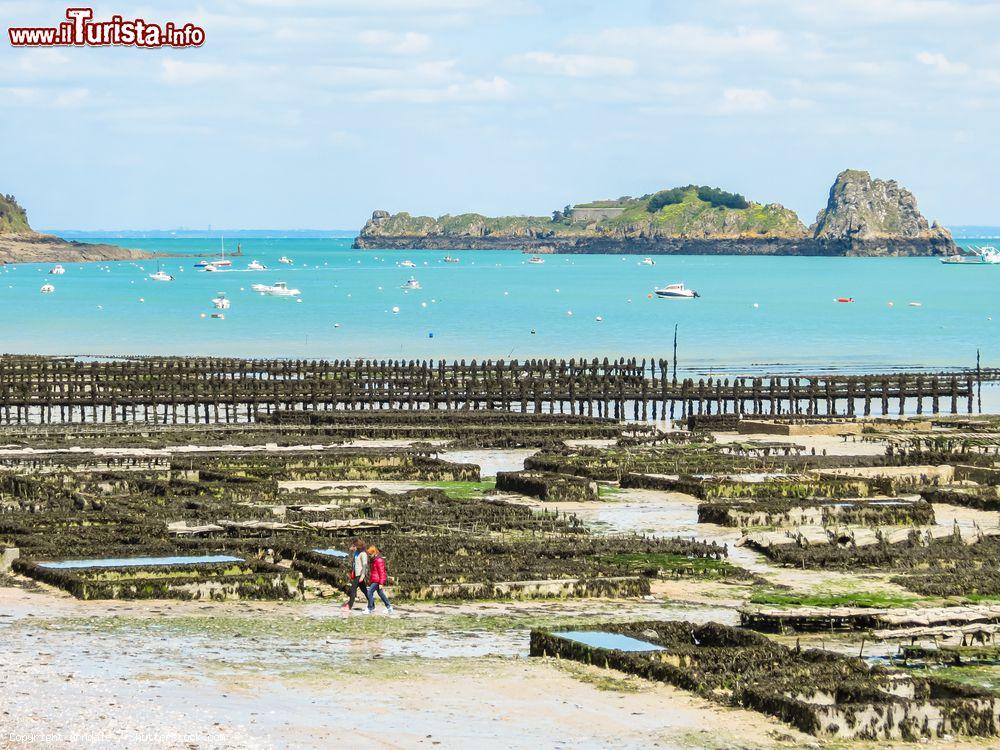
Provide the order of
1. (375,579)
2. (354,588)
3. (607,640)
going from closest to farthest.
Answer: (607,640) → (375,579) → (354,588)

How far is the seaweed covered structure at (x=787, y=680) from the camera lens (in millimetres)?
23422

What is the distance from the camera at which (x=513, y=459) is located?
59.4 meters

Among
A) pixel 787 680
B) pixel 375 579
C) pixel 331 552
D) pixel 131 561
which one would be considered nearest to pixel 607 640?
pixel 787 680

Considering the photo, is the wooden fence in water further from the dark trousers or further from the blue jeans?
the blue jeans

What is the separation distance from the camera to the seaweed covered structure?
2342 cm

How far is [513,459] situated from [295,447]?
25.2 feet

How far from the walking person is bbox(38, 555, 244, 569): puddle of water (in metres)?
4.90

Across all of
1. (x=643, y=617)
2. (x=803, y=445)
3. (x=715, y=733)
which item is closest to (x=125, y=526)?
(x=643, y=617)

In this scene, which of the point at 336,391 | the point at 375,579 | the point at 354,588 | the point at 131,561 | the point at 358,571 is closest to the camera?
the point at 375,579

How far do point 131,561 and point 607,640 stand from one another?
11.7m

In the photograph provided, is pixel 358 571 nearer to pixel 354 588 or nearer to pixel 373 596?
pixel 354 588

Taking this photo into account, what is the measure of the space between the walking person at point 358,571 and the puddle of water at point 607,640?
13.5 feet

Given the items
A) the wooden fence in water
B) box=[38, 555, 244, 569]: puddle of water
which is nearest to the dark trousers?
box=[38, 555, 244, 569]: puddle of water

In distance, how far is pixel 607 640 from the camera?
28484 mm
